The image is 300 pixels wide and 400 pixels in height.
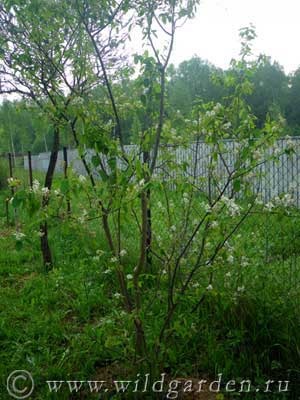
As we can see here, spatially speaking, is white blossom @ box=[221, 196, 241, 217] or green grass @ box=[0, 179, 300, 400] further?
green grass @ box=[0, 179, 300, 400]

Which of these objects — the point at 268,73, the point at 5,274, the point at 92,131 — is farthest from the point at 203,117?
the point at 268,73

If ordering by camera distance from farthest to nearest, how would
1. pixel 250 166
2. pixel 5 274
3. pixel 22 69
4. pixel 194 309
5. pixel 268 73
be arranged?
1. pixel 268 73
2. pixel 5 274
3. pixel 22 69
4. pixel 194 309
5. pixel 250 166

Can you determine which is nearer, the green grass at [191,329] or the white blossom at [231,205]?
the white blossom at [231,205]

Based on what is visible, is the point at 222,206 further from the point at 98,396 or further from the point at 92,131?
the point at 98,396

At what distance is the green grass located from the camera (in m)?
1.85

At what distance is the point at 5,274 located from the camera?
12.1 feet

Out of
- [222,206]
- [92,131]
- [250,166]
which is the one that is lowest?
[222,206]

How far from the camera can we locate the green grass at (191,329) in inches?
73.0

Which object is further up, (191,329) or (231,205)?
(231,205)

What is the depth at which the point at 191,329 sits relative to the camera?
2049 mm

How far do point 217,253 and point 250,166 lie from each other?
49 centimetres

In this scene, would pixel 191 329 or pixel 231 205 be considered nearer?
pixel 231 205

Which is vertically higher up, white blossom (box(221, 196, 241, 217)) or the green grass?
white blossom (box(221, 196, 241, 217))

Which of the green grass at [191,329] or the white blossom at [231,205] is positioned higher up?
the white blossom at [231,205]
